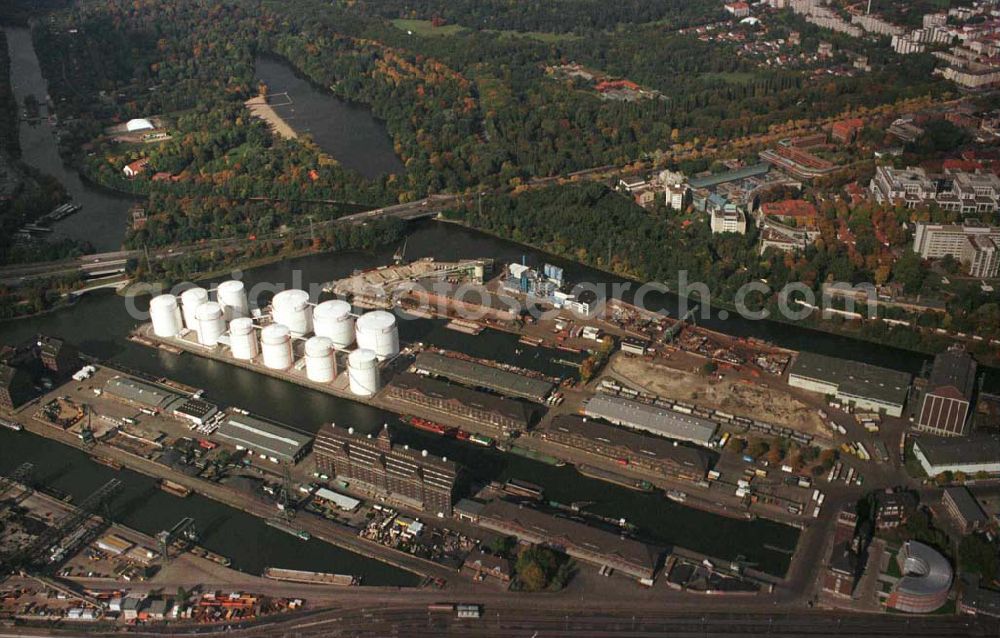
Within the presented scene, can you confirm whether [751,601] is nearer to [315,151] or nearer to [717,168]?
[717,168]

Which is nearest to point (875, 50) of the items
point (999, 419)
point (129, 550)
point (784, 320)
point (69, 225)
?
point (784, 320)

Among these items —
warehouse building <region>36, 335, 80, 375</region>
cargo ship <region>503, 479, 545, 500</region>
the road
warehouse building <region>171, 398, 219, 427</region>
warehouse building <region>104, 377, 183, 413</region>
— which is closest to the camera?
the road

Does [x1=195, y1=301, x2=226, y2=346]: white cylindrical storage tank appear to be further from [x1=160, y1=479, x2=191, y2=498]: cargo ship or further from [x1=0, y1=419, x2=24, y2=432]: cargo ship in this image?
[x1=160, y1=479, x2=191, y2=498]: cargo ship

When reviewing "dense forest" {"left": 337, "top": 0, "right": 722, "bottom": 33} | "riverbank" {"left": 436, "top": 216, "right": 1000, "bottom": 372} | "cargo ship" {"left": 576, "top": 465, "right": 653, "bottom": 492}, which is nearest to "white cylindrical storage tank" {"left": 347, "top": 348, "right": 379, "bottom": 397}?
"cargo ship" {"left": 576, "top": 465, "right": 653, "bottom": 492}

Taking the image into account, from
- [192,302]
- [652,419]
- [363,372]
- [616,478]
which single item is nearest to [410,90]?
[192,302]

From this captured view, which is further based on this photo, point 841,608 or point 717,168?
point 717,168

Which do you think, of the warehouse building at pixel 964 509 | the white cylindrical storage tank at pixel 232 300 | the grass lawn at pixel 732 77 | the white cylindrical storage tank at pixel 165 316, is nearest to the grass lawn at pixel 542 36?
the grass lawn at pixel 732 77

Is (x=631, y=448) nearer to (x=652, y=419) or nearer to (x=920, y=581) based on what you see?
(x=652, y=419)
